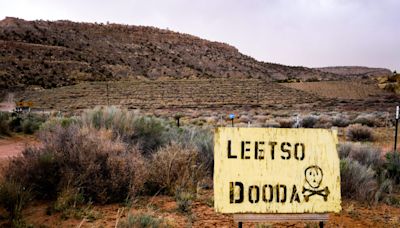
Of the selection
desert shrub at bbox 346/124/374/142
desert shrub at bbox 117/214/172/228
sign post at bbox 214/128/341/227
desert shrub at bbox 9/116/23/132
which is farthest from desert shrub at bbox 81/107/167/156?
desert shrub at bbox 346/124/374/142

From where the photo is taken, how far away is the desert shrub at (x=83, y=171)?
5.77 meters

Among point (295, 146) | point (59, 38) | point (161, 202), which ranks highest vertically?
point (59, 38)

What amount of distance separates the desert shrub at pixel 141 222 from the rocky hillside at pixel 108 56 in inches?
1786

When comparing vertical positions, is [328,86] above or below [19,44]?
below

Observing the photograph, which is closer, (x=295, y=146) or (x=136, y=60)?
(x=295, y=146)

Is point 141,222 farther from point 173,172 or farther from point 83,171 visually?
point 173,172

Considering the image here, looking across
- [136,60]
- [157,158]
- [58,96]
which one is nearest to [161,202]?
[157,158]

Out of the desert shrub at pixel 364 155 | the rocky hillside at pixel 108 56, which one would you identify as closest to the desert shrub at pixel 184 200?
the desert shrub at pixel 364 155

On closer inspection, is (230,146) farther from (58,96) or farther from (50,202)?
(58,96)

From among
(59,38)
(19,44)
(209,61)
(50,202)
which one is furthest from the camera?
(209,61)

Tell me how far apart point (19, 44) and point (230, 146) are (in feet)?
198

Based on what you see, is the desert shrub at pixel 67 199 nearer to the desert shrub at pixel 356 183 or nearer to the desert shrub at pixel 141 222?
the desert shrub at pixel 141 222

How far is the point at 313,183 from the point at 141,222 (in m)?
2.05

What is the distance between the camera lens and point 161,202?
5.89m
